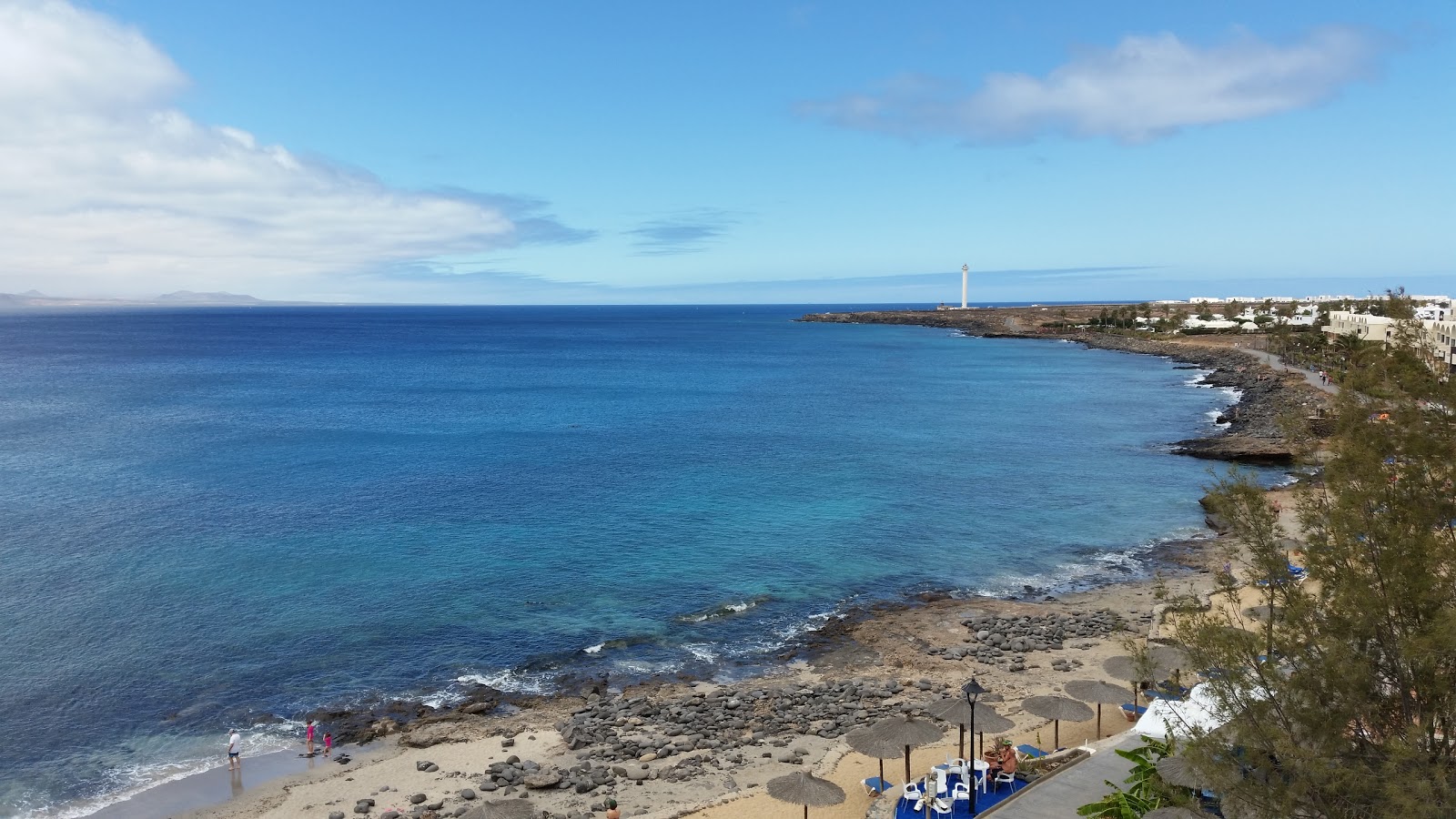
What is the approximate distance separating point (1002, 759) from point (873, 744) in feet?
8.99

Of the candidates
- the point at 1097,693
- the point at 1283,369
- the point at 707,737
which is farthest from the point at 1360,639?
the point at 1283,369

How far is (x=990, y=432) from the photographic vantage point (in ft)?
223

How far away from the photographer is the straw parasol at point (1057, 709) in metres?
20.4

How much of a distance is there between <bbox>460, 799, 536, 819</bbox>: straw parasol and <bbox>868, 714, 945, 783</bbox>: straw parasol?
716 centimetres

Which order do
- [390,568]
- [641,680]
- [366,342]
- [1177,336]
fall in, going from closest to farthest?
[641,680], [390,568], [1177,336], [366,342]

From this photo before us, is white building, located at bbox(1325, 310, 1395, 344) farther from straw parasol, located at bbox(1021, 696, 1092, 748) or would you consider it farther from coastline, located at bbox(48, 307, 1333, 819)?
straw parasol, located at bbox(1021, 696, 1092, 748)

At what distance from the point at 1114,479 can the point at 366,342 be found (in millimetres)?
164711

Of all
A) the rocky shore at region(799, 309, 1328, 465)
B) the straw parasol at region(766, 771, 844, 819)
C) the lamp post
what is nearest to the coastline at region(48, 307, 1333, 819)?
the straw parasol at region(766, 771, 844, 819)

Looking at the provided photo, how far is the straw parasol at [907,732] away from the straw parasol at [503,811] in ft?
23.5

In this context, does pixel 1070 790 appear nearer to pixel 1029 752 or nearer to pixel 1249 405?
pixel 1029 752

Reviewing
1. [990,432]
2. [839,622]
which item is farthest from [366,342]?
[839,622]

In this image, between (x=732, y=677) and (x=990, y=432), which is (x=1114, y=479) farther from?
(x=732, y=677)

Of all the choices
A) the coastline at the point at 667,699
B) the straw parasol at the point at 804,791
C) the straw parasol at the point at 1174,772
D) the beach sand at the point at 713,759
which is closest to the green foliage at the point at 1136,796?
the straw parasol at the point at 1174,772

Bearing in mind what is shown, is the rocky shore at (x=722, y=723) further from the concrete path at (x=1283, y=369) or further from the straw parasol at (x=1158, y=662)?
the concrete path at (x=1283, y=369)
